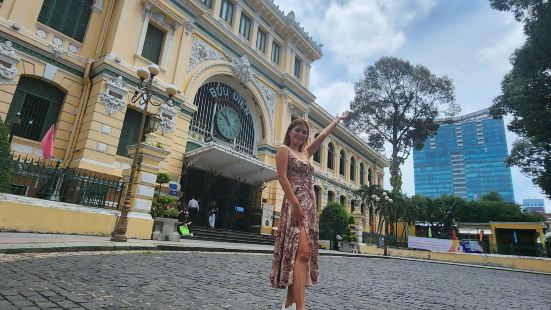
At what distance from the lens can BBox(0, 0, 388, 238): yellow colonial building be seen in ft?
32.4

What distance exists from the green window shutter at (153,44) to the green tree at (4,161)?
766 cm

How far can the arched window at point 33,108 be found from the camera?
1034cm

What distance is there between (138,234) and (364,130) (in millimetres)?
24708

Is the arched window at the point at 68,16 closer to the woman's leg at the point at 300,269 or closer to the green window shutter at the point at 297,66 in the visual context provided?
the woman's leg at the point at 300,269

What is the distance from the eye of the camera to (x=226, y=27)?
17.0m

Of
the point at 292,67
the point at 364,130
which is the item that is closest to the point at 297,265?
the point at 292,67

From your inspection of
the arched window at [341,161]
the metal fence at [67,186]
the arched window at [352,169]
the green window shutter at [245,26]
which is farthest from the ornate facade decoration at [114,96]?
the arched window at [352,169]

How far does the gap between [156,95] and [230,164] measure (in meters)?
4.51

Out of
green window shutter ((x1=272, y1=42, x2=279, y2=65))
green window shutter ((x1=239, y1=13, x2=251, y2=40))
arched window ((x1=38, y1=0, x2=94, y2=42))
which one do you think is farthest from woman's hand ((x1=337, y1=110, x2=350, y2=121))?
green window shutter ((x1=272, y1=42, x2=279, y2=65))

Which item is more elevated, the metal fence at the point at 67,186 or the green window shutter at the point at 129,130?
the green window shutter at the point at 129,130

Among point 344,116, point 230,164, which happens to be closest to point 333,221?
point 230,164

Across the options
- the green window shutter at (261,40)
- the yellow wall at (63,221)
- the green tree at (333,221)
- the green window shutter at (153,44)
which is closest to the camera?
the yellow wall at (63,221)

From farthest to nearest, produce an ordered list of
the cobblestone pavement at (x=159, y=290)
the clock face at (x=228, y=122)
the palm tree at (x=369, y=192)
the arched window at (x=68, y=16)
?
1. the palm tree at (x=369, y=192)
2. the clock face at (x=228, y=122)
3. the arched window at (x=68, y=16)
4. the cobblestone pavement at (x=159, y=290)

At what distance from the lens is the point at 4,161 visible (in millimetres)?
6895
